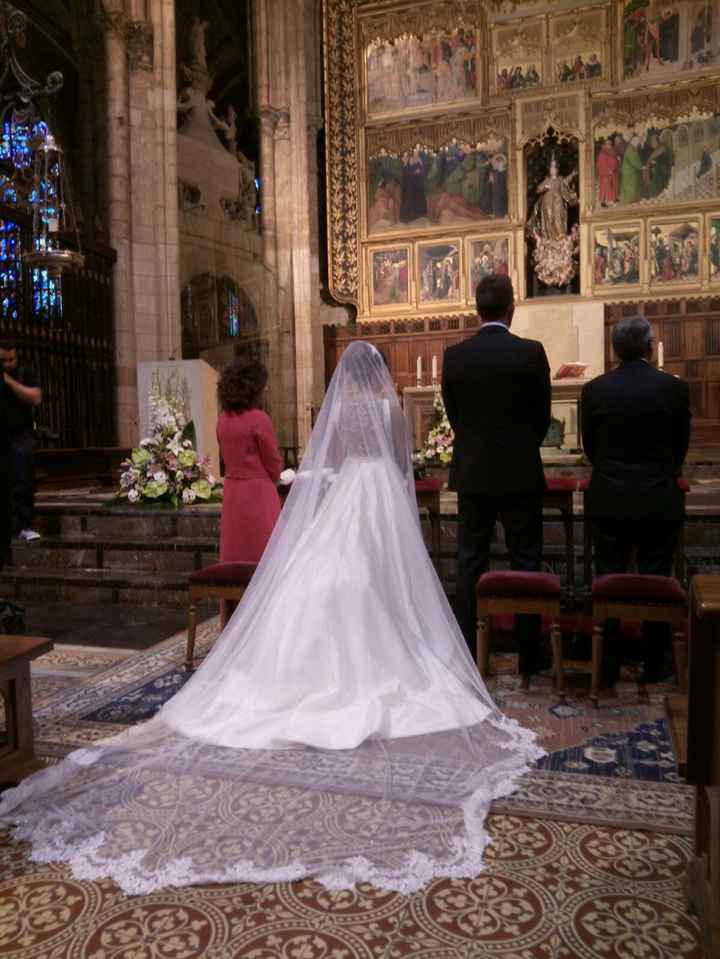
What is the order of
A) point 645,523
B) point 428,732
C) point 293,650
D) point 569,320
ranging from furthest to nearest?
point 569,320
point 645,523
point 293,650
point 428,732

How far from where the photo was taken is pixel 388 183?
1720 centimetres

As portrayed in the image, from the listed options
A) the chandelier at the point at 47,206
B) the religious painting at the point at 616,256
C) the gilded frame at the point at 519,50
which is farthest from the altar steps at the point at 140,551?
the gilded frame at the point at 519,50

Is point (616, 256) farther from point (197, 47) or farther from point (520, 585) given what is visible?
point (520, 585)

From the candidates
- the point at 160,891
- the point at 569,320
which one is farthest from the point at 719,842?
the point at 569,320

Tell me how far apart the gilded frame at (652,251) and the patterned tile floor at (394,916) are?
14421mm

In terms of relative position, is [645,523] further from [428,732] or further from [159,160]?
[159,160]

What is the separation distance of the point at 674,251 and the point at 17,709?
1501cm

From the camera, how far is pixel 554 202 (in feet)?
52.5

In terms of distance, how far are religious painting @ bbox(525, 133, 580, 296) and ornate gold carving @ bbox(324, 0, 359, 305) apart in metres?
3.63

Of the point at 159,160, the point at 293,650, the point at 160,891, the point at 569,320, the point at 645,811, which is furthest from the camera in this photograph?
the point at 569,320

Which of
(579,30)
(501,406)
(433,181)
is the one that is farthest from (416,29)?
(501,406)

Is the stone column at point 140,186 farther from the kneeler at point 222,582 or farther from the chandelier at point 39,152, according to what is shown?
the kneeler at point 222,582

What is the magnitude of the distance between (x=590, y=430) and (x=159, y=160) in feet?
33.9

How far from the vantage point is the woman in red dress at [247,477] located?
4992mm
